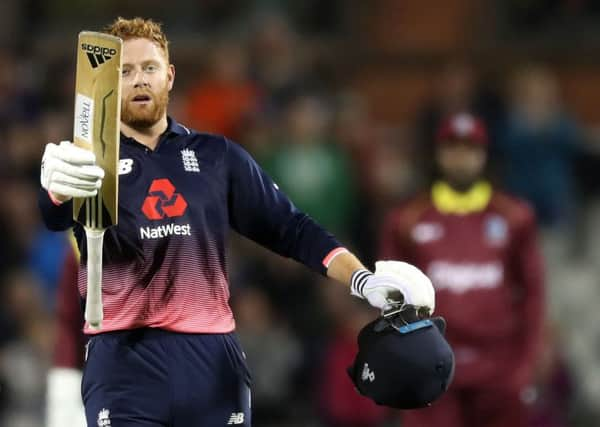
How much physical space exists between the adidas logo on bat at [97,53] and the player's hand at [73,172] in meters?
0.29

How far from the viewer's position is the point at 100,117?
16.5 ft

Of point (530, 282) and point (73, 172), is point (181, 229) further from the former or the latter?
point (530, 282)

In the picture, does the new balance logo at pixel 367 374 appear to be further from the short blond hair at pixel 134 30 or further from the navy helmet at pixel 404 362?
the short blond hair at pixel 134 30

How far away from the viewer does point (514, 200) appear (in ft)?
28.3

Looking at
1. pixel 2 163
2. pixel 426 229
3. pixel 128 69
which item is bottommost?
pixel 2 163

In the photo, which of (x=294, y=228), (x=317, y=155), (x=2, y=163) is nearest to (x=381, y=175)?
(x=317, y=155)

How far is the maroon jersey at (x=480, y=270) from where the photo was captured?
8.33m

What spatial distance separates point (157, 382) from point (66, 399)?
1.94 metres

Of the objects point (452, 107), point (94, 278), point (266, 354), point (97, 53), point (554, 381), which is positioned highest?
point (97, 53)

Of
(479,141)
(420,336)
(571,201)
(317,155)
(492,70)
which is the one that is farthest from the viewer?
(492,70)

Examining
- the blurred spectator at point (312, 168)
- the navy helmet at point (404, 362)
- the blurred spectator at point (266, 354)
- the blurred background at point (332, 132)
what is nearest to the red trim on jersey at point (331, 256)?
the navy helmet at point (404, 362)

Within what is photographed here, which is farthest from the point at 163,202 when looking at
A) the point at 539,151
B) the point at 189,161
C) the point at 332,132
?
the point at 539,151

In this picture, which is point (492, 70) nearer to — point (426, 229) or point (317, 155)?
point (317, 155)

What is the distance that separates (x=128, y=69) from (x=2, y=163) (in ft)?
21.6
